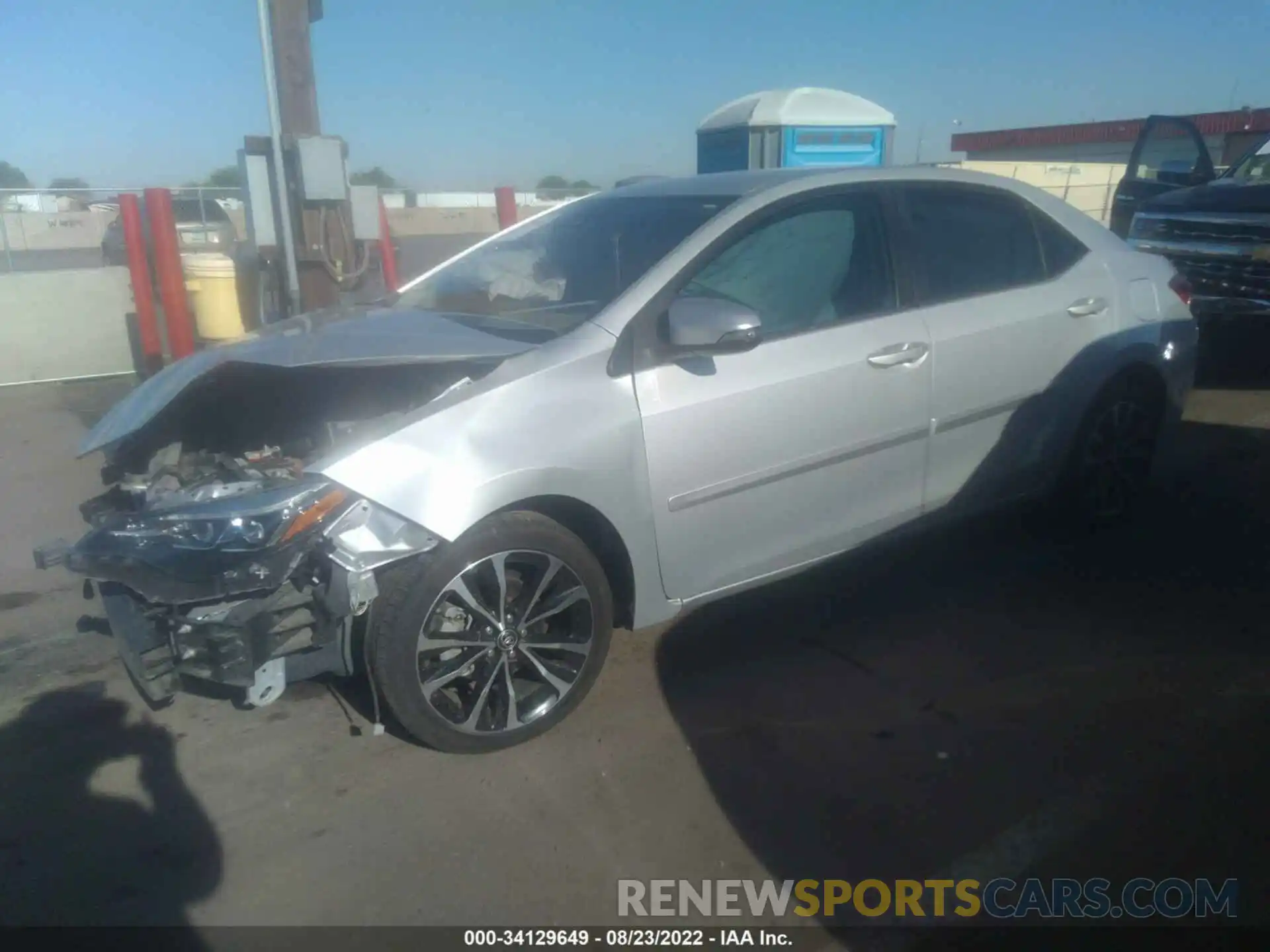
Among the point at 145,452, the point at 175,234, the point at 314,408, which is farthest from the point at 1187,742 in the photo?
the point at 175,234

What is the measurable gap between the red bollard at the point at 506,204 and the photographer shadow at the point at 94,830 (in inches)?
329

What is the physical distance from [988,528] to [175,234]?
786 centimetres

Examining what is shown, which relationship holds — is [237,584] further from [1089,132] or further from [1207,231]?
[1089,132]

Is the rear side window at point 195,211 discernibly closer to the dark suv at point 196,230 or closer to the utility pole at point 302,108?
the dark suv at point 196,230

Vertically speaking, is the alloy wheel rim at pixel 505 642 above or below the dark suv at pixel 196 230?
below

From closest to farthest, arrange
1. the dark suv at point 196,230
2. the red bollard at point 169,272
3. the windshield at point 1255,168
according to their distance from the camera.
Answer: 1. the windshield at point 1255,168
2. the red bollard at point 169,272
3. the dark suv at point 196,230

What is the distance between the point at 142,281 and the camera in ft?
31.2

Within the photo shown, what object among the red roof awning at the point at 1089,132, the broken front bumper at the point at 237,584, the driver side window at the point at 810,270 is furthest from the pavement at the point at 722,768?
the red roof awning at the point at 1089,132

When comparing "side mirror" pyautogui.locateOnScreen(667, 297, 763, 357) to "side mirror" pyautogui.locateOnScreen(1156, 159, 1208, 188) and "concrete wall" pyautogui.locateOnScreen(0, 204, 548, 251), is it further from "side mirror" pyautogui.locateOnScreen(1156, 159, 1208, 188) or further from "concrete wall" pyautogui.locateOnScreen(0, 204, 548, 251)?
"concrete wall" pyautogui.locateOnScreen(0, 204, 548, 251)

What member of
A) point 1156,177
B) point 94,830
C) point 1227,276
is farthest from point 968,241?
point 1156,177

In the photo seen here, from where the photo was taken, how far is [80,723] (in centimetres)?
351

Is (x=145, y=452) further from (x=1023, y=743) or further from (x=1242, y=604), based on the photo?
(x=1242, y=604)

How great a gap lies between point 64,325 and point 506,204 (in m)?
4.60

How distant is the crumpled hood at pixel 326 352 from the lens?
10.6 ft
